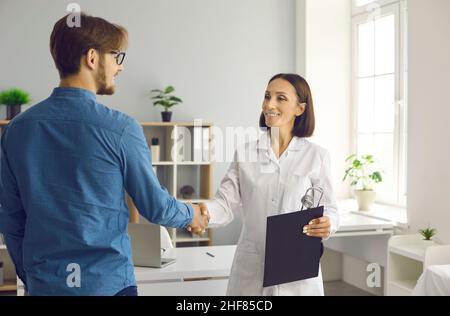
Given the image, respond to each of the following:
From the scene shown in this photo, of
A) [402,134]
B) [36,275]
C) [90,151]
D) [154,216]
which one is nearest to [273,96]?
[154,216]

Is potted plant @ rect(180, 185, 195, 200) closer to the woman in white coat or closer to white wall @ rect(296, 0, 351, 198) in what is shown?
white wall @ rect(296, 0, 351, 198)

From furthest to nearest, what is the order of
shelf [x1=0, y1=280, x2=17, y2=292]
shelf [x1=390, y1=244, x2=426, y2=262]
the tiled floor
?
the tiled floor, shelf [x1=0, y1=280, x2=17, y2=292], shelf [x1=390, y1=244, x2=426, y2=262]

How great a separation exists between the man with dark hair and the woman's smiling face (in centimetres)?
77

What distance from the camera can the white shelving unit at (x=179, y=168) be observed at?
5.12 metres

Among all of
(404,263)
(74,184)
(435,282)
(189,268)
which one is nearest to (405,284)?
(404,263)

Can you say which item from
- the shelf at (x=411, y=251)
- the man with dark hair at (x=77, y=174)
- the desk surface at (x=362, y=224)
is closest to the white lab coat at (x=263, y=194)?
the man with dark hair at (x=77, y=174)

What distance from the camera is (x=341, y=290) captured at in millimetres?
5219

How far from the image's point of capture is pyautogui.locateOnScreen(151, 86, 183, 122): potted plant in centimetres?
520

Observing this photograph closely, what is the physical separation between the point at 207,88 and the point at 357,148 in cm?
161

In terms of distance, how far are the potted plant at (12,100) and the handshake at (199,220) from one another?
10.7ft

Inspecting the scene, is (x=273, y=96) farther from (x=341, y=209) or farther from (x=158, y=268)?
(x=341, y=209)

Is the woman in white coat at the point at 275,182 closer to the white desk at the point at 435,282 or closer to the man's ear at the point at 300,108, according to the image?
the man's ear at the point at 300,108

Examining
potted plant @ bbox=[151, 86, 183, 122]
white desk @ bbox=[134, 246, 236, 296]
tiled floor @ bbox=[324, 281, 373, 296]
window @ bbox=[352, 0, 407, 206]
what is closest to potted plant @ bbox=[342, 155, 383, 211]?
window @ bbox=[352, 0, 407, 206]

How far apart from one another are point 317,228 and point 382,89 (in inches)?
140
